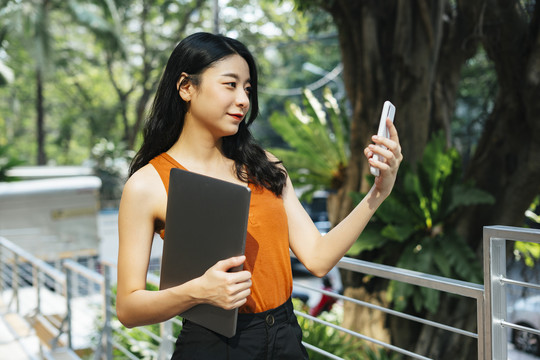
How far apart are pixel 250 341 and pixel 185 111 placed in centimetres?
66

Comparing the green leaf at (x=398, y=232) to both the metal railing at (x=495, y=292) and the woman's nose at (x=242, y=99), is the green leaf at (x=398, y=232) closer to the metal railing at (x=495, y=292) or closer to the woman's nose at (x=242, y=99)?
the metal railing at (x=495, y=292)

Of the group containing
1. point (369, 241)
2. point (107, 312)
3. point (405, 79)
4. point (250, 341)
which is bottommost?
point (107, 312)

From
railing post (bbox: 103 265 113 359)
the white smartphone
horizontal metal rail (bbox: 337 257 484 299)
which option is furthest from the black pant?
railing post (bbox: 103 265 113 359)

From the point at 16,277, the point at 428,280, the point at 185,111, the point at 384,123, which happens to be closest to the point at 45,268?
the point at 16,277

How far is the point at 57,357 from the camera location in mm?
4273

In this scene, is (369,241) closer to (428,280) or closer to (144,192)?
(428,280)

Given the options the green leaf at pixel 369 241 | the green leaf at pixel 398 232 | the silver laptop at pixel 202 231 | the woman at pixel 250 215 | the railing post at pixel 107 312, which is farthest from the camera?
the green leaf at pixel 369 241

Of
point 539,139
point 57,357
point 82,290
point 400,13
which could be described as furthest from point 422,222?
point 82,290

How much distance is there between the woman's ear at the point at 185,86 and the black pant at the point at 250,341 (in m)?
0.60

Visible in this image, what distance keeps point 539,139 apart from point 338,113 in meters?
2.83

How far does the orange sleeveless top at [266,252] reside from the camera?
4.80ft

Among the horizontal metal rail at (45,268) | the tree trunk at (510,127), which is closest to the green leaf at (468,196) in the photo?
the tree trunk at (510,127)

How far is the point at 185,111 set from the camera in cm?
161

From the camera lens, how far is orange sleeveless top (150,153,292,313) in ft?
4.80
